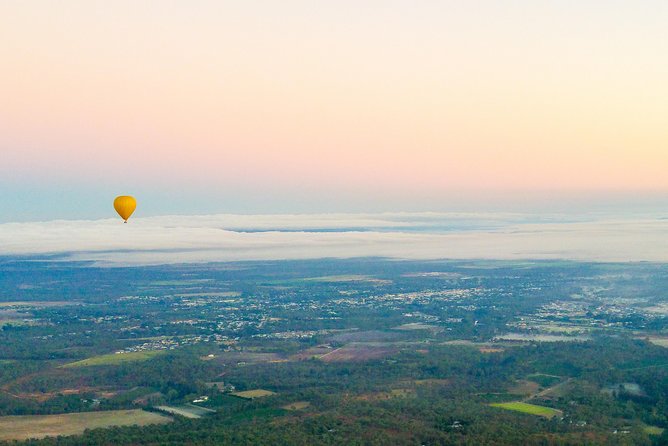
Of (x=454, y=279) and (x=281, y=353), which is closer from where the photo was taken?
(x=281, y=353)

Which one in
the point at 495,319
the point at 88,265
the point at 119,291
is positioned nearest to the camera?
the point at 495,319

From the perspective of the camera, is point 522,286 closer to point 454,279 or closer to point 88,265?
point 454,279

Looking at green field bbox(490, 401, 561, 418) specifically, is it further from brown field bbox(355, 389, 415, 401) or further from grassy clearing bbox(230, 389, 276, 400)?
grassy clearing bbox(230, 389, 276, 400)

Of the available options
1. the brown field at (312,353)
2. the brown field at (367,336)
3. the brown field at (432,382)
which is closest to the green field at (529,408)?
the brown field at (432,382)

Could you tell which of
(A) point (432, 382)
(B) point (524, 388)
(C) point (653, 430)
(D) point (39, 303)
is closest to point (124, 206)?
(A) point (432, 382)

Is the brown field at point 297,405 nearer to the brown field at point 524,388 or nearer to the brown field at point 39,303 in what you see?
the brown field at point 524,388

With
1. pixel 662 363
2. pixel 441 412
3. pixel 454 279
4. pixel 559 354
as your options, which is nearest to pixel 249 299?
pixel 454 279

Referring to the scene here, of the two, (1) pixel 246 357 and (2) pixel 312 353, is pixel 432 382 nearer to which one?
(2) pixel 312 353
